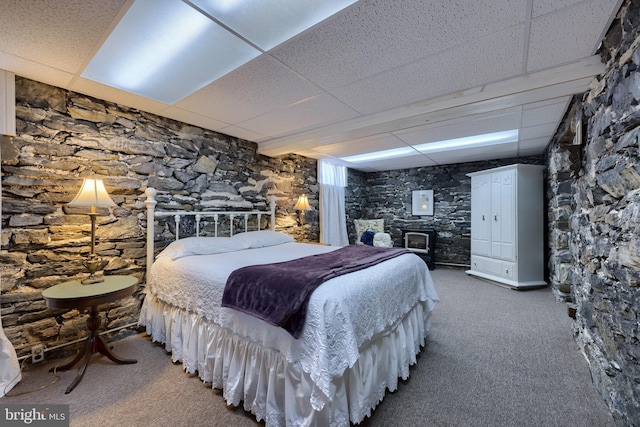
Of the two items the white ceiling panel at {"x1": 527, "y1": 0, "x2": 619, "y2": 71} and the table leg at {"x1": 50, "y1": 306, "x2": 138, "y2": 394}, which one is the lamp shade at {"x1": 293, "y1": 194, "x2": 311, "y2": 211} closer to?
the table leg at {"x1": 50, "y1": 306, "x2": 138, "y2": 394}

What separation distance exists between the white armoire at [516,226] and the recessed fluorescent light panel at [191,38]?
173 inches

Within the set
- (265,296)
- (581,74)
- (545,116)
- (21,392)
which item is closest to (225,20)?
(265,296)

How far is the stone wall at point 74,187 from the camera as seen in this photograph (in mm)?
2104

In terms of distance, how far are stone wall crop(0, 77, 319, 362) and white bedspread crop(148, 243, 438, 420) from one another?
59cm

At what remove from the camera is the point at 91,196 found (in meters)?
2.13

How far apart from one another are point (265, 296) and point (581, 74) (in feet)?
8.75

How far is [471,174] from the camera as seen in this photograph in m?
5.12

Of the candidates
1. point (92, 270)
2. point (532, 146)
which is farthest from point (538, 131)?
point (92, 270)

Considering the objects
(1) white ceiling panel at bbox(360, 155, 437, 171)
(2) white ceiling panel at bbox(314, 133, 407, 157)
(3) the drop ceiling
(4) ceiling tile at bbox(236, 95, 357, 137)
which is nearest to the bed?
(3) the drop ceiling

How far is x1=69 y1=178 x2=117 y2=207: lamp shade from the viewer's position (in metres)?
2.09

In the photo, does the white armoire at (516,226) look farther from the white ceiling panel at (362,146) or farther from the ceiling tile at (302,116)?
the ceiling tile at (302,116)

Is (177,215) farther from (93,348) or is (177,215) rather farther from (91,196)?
(93,348)

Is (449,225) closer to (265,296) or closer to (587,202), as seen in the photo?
(587,202)

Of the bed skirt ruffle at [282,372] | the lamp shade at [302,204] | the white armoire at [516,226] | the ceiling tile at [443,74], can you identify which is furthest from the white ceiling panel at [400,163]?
the bed skirt ruffle at [282,372]
